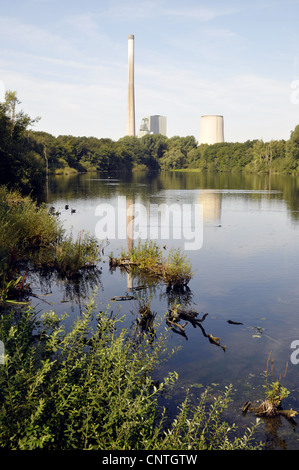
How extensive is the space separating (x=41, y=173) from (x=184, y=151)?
464 ft

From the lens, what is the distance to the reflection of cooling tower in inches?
7224

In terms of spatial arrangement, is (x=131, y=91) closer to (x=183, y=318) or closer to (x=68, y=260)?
(x=68, y=260)

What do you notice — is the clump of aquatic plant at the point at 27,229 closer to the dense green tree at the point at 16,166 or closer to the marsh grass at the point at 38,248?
the marsh grass at the point at 38,248

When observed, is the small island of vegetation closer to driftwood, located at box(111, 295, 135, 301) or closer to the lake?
the lake

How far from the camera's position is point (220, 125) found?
18412 centimetres

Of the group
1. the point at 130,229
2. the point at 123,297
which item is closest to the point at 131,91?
the point at 130,229

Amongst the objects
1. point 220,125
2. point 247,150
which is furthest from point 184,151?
point 247,150

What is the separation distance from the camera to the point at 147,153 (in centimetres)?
18462

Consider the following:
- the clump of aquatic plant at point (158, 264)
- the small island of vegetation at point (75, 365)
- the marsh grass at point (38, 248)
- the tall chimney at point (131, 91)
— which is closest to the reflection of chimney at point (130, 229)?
the clump of aquatic plant at point (158, 264)

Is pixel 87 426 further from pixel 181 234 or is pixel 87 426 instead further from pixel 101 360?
pixel 181 234

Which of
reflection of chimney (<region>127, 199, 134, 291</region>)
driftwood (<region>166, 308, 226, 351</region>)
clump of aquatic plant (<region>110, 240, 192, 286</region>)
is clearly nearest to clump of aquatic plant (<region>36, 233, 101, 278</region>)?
clump of aquatic plant (<region>110, 240, 192, 286</region>)

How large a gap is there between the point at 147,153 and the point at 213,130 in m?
30.2

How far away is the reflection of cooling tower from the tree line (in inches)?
248
